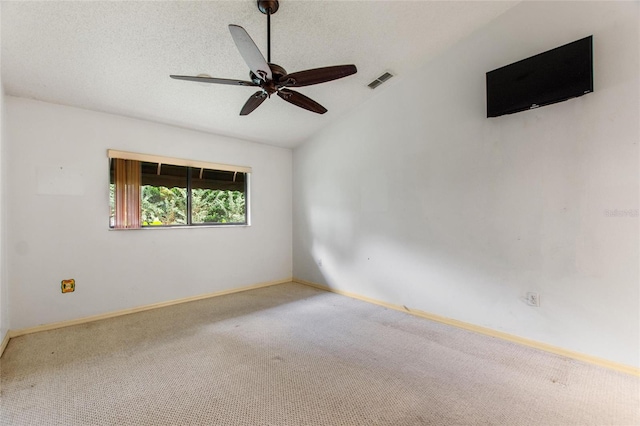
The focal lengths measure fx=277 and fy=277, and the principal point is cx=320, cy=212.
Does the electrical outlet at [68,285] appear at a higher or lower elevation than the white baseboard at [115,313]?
higher

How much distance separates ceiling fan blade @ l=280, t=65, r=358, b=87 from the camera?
2076 mm

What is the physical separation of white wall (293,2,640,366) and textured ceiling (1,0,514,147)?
18.4 inches

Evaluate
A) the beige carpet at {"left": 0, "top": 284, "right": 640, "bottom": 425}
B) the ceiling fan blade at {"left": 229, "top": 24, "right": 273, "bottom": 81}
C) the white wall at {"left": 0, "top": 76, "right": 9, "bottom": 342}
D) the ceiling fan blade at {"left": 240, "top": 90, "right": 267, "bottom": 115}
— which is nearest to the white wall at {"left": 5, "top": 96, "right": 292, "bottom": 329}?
the white wall at {"left": 0, "top": 76, "right": 9, "bottom": 342}

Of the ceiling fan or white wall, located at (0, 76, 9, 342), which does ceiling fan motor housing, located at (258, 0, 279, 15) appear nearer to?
the ceiling fan

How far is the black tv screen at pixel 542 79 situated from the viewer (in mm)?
2230

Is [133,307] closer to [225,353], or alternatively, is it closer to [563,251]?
[225,353]

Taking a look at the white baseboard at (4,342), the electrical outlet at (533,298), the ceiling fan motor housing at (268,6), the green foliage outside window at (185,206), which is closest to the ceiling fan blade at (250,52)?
the ceiling fan motor housing at (268,6)

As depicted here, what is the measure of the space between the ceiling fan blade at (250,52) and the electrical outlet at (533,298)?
9.78 ft

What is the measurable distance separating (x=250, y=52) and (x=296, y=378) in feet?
7.53

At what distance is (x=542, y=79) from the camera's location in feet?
7.95

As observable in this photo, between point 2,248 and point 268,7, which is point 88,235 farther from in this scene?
point 268,7

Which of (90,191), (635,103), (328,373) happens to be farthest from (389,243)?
(90,191)

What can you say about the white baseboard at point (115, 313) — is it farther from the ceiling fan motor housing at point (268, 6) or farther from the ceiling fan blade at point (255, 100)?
the ceiling fan motor housing at point (268, 6)

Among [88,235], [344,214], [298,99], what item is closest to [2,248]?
[88,235]
